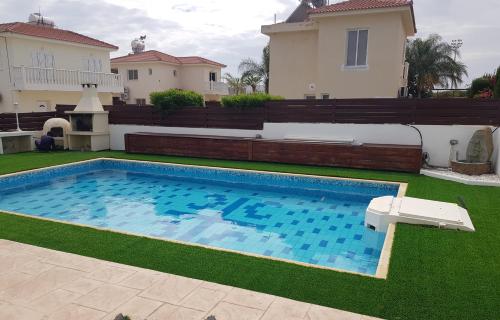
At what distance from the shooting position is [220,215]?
915 cm

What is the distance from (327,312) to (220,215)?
551cm

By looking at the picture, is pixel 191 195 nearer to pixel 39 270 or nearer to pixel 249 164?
pixel 249 164

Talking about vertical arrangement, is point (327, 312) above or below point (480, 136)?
below

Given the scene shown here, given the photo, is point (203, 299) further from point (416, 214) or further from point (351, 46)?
point (351, 46)

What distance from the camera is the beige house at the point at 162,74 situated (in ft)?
116

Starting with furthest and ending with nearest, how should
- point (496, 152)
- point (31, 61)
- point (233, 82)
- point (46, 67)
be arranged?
point (233, 82) < point (46, 67) < point (31, 61) < point (496, 152)

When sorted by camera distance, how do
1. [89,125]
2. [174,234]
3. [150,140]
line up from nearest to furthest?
[174,234]
[150,140]
[89,125]

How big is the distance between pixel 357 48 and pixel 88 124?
13607 millimetres

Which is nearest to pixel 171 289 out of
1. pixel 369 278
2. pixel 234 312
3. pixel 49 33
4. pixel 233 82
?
pixel 234 312

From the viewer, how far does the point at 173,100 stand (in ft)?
55.0

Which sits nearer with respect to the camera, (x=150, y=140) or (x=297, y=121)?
(x=297, y=121)

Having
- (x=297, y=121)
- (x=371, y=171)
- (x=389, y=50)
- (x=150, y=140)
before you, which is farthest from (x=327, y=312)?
(x=389, y=50)

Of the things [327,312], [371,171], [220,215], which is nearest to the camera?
[327,312]

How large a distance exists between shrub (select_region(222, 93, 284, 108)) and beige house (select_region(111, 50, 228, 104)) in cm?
2170
